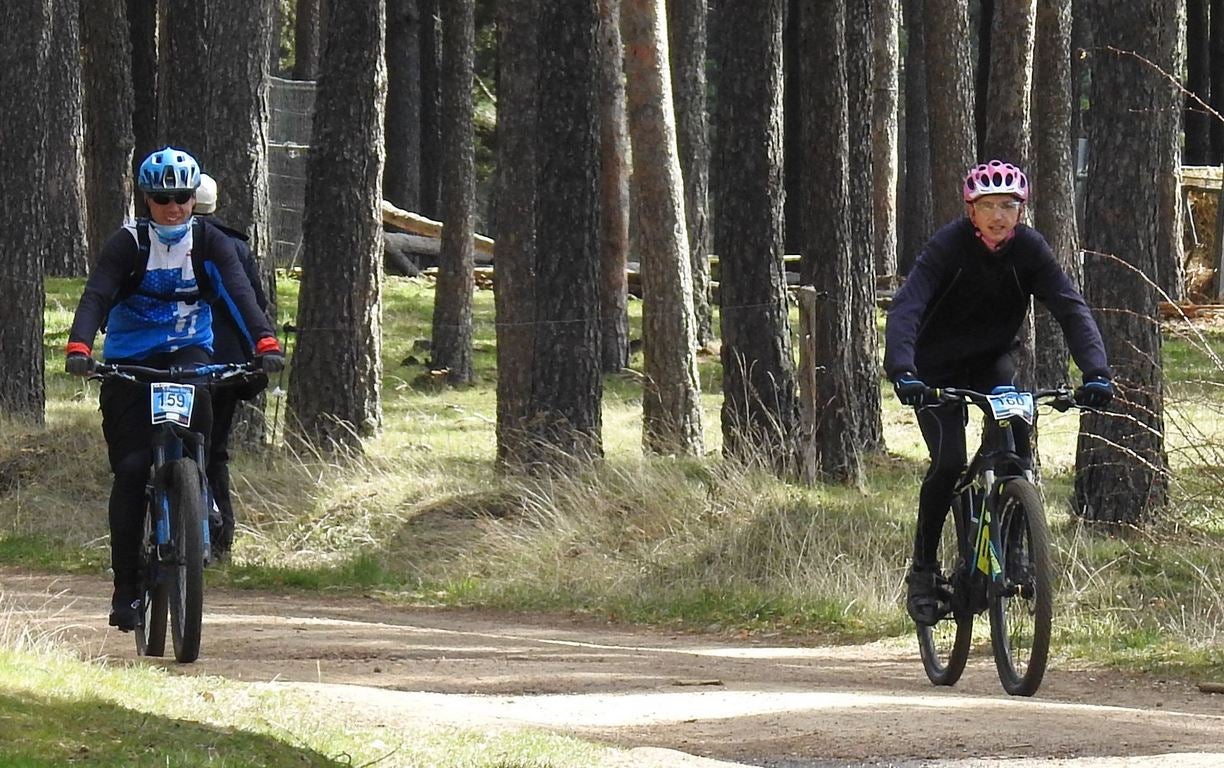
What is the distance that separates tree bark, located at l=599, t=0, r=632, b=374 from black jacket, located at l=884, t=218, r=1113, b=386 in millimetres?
15216

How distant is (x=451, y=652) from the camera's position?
10109 mm

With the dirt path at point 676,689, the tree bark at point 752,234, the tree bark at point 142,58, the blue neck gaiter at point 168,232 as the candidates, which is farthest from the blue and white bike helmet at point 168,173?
the tree bark at point 142,58

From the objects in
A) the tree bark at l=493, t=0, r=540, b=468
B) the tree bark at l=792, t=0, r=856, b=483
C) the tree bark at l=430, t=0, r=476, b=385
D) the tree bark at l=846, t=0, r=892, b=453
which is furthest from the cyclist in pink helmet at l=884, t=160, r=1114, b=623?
the tree bark at l=430, t=0, r=476, b=385

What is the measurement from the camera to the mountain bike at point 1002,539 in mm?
8008

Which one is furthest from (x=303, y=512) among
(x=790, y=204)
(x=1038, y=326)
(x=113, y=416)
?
(x=790, y=204)

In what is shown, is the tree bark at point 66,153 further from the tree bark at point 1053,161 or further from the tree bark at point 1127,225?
the tree bark at point 1127,225

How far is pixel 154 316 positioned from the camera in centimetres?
871

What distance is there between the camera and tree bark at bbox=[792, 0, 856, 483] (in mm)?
16312

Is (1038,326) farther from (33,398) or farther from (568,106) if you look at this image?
(33,398)

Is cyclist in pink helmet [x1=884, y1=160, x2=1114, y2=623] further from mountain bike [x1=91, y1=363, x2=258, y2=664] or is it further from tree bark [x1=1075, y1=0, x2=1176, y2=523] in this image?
tree bark [x1=1075, y1=0, x2=1176, y2=523]

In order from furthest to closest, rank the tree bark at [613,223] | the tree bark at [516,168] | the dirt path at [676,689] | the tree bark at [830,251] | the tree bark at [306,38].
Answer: the tree bark at [306,38] < the tree bark at [613,223] < the tree bark at [516,168] < the tree bark at [830,251] < the dirt path at [676,689]

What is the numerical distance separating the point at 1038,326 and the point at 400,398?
713 centimetres

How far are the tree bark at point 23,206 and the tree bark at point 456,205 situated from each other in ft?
18.3

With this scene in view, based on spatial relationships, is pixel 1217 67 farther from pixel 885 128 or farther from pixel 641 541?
pixel 641 541
